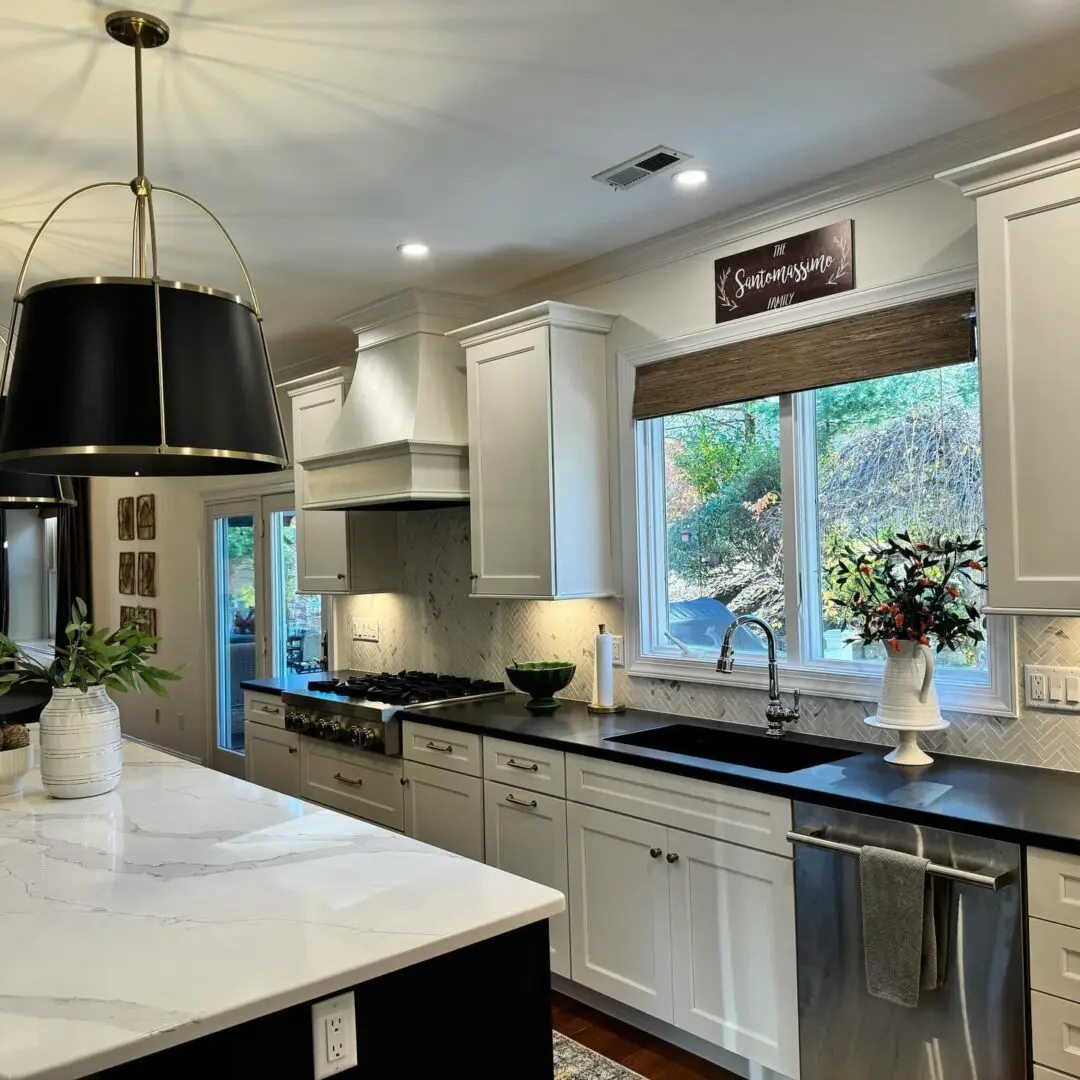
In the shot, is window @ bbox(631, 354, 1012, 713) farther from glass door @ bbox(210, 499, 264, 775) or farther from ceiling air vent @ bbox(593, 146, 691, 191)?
glass door @ bbox(210, 499, 264, 775)

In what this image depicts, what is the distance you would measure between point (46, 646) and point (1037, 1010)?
8410 mm

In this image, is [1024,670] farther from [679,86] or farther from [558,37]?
[558,37]

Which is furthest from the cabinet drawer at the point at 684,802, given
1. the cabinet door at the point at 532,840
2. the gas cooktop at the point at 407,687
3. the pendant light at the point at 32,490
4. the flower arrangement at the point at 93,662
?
the pendant light at the point at 32,490

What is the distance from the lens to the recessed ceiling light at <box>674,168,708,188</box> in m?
2.99

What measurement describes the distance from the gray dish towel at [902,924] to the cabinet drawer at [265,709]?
10.1 feet

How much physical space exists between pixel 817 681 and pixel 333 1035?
2.10 metres

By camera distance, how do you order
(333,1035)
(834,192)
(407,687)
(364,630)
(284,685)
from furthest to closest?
(364,630)
(284,685)
(407,687)
(834,192)
(333,1035)

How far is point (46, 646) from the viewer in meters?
8.48

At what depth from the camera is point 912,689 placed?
8.57 feet

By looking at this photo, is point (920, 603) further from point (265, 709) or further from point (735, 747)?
point (265, 709)

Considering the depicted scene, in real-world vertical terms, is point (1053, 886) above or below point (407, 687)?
below

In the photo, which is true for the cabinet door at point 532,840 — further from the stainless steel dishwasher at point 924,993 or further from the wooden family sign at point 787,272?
the wooden family sign at point 787,272

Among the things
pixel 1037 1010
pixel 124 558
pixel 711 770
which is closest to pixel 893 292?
pixel 711 770

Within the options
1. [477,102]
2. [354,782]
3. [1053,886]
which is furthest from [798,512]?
[354,782]
